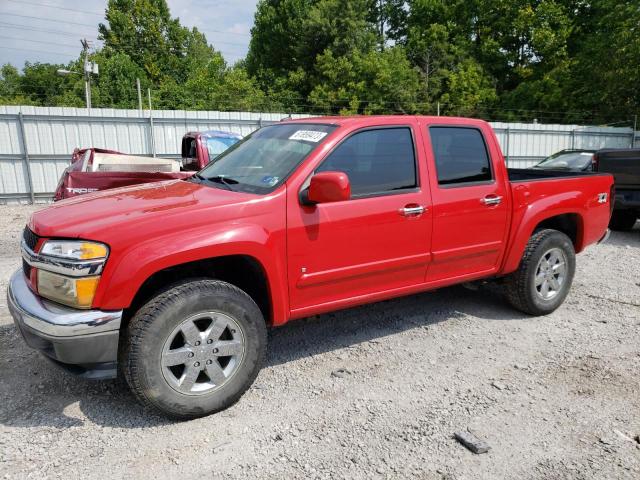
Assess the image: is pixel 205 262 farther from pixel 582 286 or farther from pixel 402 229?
pixel 582 286

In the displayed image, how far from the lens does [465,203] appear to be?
13.4 feet

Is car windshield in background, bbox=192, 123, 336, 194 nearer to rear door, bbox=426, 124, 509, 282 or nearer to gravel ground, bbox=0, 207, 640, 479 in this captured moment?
rear door, bbox=426, 124, 509, 282

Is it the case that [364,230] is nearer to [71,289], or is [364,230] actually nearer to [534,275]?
[71,289]

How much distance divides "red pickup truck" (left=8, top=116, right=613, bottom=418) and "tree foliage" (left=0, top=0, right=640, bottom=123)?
20467 millimetres

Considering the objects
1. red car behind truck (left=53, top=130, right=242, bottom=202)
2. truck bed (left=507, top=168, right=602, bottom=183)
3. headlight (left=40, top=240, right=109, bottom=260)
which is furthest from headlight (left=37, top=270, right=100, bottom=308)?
truck bed (left=507, top=168, right=602, bottom=183)

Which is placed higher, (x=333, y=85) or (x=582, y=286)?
(x=333, y=85)

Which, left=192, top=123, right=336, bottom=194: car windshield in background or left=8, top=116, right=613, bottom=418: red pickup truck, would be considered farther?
left=192, top=123, right=336, bottom=194: car windshield in background

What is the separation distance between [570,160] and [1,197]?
14.3 metres

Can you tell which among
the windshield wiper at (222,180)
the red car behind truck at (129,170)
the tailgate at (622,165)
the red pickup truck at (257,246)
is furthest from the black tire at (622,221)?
the windshield wiper at (222,180)

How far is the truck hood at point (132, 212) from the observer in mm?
2838

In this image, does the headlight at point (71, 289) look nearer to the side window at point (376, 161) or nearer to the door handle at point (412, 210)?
the side window at point (376, 161)

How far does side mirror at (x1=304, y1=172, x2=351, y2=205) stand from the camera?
10.3 ft

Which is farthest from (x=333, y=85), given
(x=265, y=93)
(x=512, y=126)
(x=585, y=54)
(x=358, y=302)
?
(x=358, y=302)

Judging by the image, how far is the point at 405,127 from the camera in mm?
3967
